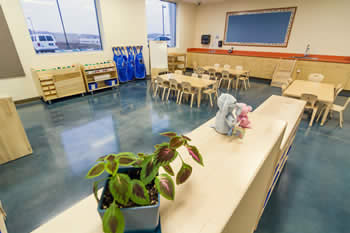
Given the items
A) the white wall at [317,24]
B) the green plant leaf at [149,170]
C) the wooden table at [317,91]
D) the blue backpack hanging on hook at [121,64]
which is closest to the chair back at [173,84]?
the wooden table at [317,91]

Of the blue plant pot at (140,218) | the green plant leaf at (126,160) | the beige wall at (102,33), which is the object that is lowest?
the blue plant pot at (140,218)

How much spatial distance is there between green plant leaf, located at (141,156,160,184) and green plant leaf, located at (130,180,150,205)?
4cm

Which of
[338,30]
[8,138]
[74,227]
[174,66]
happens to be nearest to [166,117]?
[8,138]

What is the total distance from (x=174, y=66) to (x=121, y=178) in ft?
28.8

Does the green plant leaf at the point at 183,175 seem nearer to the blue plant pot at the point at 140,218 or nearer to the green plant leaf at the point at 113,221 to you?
the blue plant pot at the point at 140,218

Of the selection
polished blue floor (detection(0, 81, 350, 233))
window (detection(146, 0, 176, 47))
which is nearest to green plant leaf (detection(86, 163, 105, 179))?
polished blue floor (detection(0, 81, 350, 233))

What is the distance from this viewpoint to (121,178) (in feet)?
1.83

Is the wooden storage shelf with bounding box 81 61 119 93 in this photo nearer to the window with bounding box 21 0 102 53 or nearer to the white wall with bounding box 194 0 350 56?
the window with bounding box 21 0 102 53

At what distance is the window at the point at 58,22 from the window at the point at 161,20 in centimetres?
256

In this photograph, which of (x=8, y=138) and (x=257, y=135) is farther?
(x=8, y=138)

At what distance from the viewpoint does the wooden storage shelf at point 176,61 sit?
28.1 ft

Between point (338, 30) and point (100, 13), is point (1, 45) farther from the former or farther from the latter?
point (338, 30)

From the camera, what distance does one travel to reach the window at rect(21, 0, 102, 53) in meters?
4.80

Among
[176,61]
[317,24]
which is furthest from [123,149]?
[317,24]
